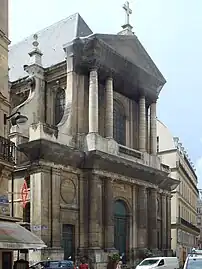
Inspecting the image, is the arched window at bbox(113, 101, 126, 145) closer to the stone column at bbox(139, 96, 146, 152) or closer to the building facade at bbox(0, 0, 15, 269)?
the stone column at bbox(139, 96, 146, 152)

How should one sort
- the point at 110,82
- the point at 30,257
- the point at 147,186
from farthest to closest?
the point at 147,186 → the point at 110,82 → the point at 30,257

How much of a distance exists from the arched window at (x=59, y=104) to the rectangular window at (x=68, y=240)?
297 inches

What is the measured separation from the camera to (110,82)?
1417 inches

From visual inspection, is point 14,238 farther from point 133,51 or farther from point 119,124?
point 133,51

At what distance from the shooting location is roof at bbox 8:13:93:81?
128 feet

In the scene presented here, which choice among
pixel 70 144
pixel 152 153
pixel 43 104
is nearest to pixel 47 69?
pixel 43 104

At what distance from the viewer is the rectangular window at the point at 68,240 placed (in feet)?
106

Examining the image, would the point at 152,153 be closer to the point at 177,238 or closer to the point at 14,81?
the point at 14,81

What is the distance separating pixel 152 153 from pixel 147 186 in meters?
2.61

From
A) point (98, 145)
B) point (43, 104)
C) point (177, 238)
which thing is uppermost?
point (43, 104)

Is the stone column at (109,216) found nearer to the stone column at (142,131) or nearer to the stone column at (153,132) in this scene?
the stone column at (142,131)

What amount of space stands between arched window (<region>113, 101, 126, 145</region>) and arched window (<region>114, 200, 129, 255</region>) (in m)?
4.37

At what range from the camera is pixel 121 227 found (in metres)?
36.7

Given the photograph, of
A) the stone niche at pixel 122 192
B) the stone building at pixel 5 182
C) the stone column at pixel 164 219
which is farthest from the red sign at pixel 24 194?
the stone column at pixel 164 219
